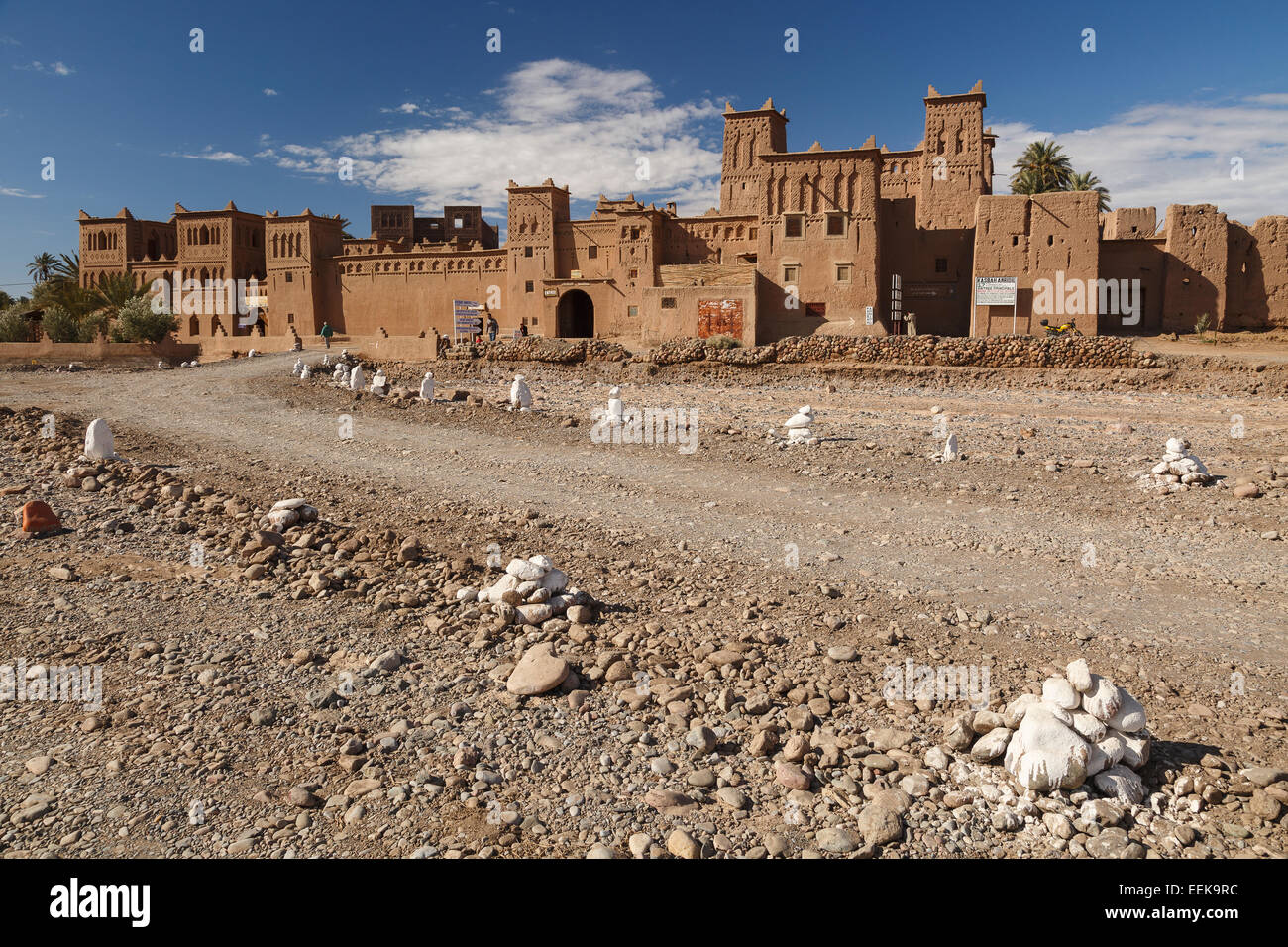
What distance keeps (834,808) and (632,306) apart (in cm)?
3722

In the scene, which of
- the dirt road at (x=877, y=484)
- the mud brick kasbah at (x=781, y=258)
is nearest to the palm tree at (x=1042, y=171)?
the mud brick kasbah at (x=781, y=258)

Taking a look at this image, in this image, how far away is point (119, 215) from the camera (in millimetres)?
55594

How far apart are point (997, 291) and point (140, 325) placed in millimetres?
37263

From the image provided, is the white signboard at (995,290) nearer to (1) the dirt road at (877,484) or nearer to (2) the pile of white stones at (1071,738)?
(1) the dirt road at (877,484)

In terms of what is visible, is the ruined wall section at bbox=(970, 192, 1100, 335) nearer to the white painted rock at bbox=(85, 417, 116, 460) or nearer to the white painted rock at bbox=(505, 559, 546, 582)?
the white painted rock at bbox=(85, 417, 116, 460)

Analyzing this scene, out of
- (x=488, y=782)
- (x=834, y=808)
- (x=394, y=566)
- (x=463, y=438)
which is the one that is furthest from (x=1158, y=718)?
(x=463, y=438)

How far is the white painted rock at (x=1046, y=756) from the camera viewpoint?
13.5 ft

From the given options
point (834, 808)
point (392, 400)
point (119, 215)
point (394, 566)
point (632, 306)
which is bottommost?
point (834, 808)

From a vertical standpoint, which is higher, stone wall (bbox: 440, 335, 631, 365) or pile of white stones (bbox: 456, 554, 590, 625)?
stone wall (bbox: 440, 335, 631, 365)

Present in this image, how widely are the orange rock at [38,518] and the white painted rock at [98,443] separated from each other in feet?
12.5

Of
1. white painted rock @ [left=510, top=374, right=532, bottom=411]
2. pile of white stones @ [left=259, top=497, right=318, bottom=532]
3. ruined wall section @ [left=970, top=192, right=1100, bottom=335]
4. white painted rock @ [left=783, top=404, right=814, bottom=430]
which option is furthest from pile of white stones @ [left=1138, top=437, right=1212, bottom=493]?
ruined wall section @ [left=970, top=192, right=1100, bottom=335]

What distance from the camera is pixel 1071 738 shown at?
13.8ft

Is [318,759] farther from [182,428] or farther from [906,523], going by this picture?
[182,428]

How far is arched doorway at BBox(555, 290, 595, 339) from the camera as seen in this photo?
4234cm
